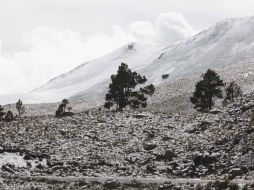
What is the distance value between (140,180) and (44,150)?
1486cm

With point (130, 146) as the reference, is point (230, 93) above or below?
above

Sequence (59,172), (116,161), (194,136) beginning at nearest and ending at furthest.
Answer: (59,172) → (116,161) → (194,136)

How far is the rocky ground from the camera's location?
3972 centimetres

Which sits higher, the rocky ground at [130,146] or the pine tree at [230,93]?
the pine tree at [230,93]

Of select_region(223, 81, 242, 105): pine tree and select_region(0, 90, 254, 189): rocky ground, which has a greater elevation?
select_region(223, 81, 242, 105): pine tree

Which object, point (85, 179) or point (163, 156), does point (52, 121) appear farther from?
point (85, 179)

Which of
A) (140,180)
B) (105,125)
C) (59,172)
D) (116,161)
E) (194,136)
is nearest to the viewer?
(140,180)

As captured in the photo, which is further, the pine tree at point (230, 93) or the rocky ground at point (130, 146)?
the pine tree at point (230, 93)

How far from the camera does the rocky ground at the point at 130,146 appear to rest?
39.7 m

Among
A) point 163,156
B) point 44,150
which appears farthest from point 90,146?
point 163,156

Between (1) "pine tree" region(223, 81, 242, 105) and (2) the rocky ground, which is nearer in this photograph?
(2) the rocky ground

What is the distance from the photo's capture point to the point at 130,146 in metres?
49.9

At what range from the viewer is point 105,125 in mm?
57500

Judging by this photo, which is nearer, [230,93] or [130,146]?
[130,146]
